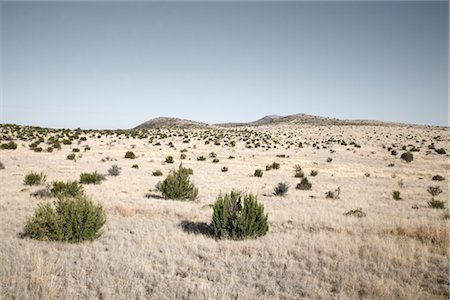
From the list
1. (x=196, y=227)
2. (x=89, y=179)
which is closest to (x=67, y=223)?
(x=196, y=227)

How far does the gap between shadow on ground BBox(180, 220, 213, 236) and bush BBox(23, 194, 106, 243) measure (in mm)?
2393

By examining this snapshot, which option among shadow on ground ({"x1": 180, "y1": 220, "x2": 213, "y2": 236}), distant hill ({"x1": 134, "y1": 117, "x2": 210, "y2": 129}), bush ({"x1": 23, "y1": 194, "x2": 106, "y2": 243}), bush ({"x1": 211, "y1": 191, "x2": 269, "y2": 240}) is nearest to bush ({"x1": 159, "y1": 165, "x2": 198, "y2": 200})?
shadow on ground ({"x1": 180, "y1": 220, "x2": 213, "y2": 236})

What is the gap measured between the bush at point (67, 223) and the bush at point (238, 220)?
3.09m

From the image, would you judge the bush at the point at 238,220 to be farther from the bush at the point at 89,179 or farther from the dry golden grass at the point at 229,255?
the bush at the point at 89,179

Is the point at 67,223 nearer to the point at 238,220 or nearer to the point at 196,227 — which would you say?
the point at 196,227

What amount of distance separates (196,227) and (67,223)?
11.4 ft

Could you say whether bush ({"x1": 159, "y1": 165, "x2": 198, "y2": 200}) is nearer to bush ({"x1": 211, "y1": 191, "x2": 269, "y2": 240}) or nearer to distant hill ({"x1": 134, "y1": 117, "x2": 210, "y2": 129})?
bush ({"x1": 211, "y1": 191, "x2": 269, "y2": 240})

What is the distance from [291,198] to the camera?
1502cm

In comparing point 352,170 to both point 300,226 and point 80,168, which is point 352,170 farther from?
point 80,168

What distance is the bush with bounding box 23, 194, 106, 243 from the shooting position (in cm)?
755

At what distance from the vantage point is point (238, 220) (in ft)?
27.3

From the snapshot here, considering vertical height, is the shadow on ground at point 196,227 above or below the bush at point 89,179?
below

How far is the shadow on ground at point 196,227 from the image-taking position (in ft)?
29.1

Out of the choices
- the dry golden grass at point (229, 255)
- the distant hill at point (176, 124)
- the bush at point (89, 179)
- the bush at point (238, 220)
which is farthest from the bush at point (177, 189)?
the distant hill at point (176, 124)
